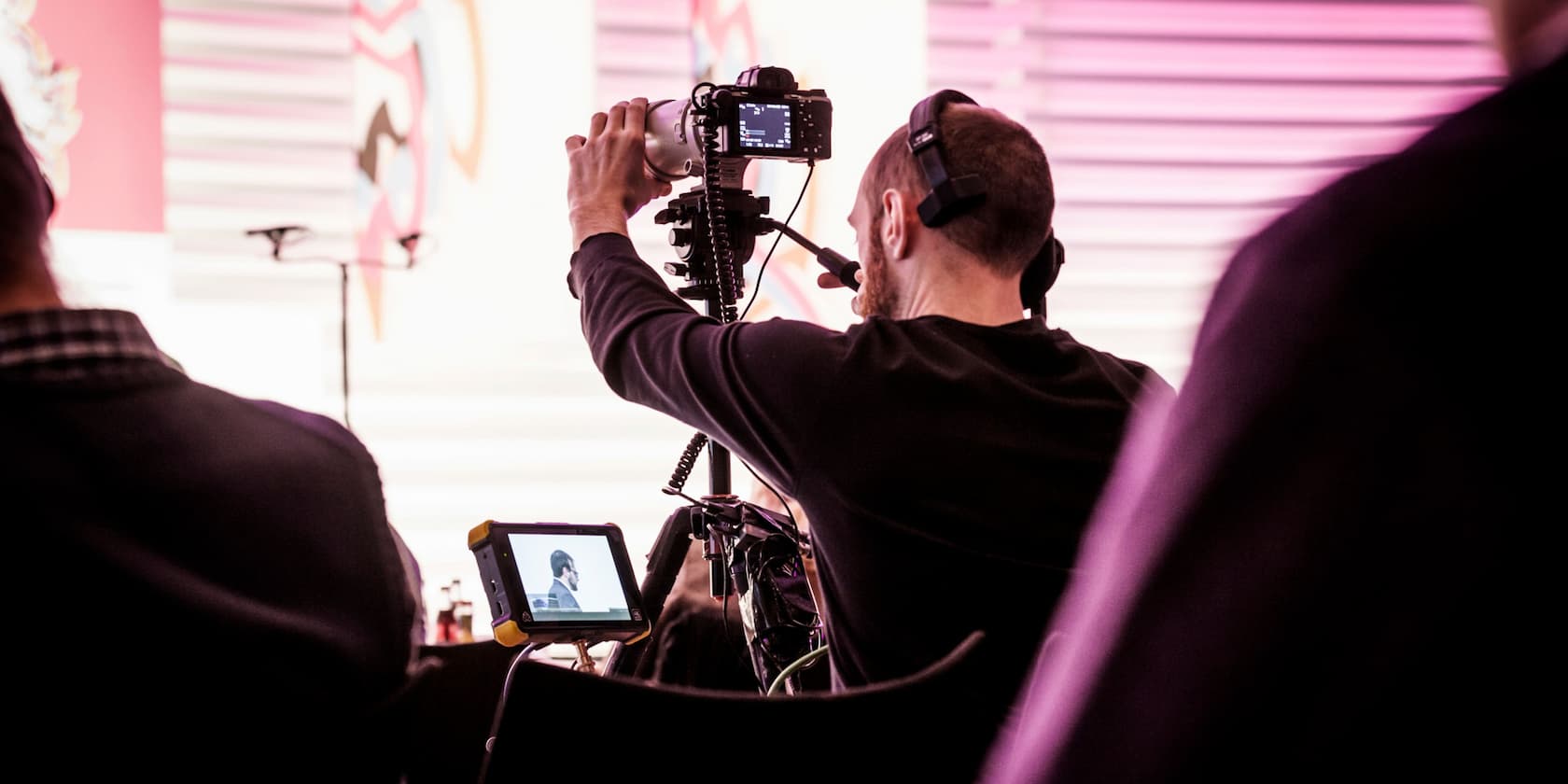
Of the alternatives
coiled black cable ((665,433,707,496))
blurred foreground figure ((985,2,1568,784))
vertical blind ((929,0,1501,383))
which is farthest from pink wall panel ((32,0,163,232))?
blurred foreground figure ((985,2,1568,784))

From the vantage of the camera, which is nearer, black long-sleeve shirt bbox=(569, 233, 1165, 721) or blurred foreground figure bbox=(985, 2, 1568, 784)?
blurred foreground figure bbox=(985, 2, 1568, 784)

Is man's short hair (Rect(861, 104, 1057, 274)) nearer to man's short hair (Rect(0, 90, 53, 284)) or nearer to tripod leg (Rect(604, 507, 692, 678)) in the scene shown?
tripod leg (Rect(604, 507, 692, 678))

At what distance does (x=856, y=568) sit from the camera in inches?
55.1

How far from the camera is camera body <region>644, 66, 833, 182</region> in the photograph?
1772mm

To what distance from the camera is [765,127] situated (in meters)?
1.81

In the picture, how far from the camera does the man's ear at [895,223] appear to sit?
5.27 ft

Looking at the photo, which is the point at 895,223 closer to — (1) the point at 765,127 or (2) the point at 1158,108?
(1) the point at 765,127

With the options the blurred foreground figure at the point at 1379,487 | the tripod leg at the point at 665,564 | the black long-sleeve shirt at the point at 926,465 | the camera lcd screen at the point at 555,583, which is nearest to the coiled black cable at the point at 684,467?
the tripod leg at the point at 665,564

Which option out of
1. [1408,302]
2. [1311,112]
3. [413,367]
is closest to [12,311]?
[1408,302]

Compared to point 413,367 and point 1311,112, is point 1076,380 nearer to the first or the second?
point 413,367

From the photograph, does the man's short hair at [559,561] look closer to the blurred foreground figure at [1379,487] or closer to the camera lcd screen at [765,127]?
the camera lcd screen at [765,127]

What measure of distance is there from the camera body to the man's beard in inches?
8.4

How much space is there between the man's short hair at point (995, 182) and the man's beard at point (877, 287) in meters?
0.09

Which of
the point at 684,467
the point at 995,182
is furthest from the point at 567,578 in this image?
the point at 995,182
